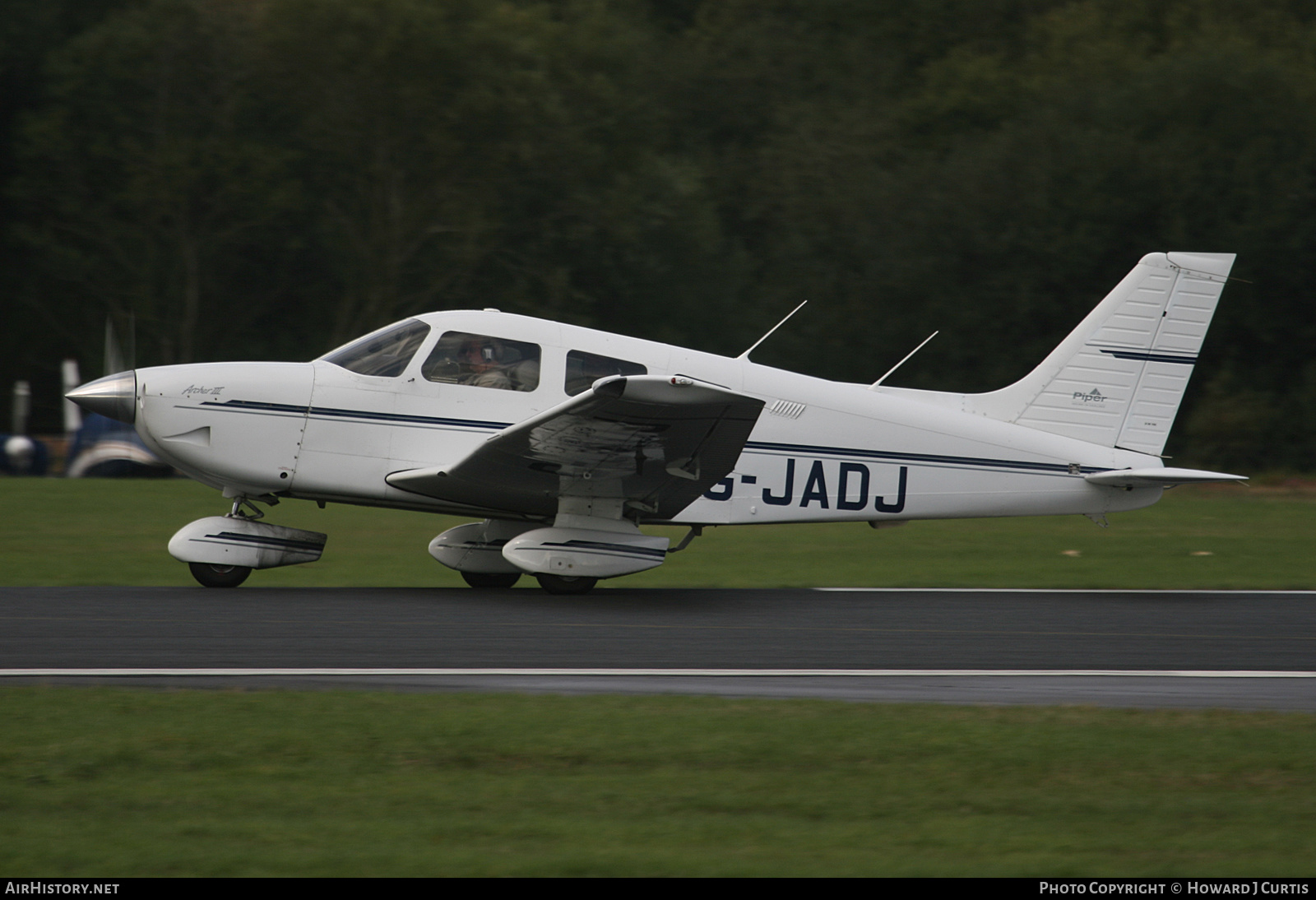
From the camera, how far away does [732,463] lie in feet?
31.0

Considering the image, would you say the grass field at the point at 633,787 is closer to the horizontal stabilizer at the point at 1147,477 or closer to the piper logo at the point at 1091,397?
the horizontal stabilizer at the point at 1147,477

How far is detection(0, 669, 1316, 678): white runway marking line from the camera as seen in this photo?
6.88m

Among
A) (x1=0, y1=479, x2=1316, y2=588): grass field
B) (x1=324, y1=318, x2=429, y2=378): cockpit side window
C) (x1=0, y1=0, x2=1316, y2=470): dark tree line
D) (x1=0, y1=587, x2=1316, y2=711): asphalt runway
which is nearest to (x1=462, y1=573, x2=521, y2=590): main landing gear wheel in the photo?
(x1=0, y1=587, x2=1316, y2=711): asphalt runway

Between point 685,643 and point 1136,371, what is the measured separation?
482cm

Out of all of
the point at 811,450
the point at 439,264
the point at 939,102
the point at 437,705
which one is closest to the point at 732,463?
the point at 811,450

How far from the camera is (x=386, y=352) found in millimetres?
9938

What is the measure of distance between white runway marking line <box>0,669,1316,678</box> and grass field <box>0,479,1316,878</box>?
564 millimetres

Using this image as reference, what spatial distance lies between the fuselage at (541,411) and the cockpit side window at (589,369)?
0.04 ft

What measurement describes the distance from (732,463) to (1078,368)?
326 centimetres

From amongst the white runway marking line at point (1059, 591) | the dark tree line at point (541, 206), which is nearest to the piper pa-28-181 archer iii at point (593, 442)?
the white runway marking line at point (1059, 591)

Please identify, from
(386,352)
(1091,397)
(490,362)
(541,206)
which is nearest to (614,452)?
(490,362)

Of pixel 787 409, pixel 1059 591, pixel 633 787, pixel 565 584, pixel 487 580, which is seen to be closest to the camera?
pixel 633 787

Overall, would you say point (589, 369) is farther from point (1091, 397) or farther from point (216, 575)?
point (1091, 397)

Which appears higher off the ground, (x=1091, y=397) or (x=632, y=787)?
(x=1091, y=397)
